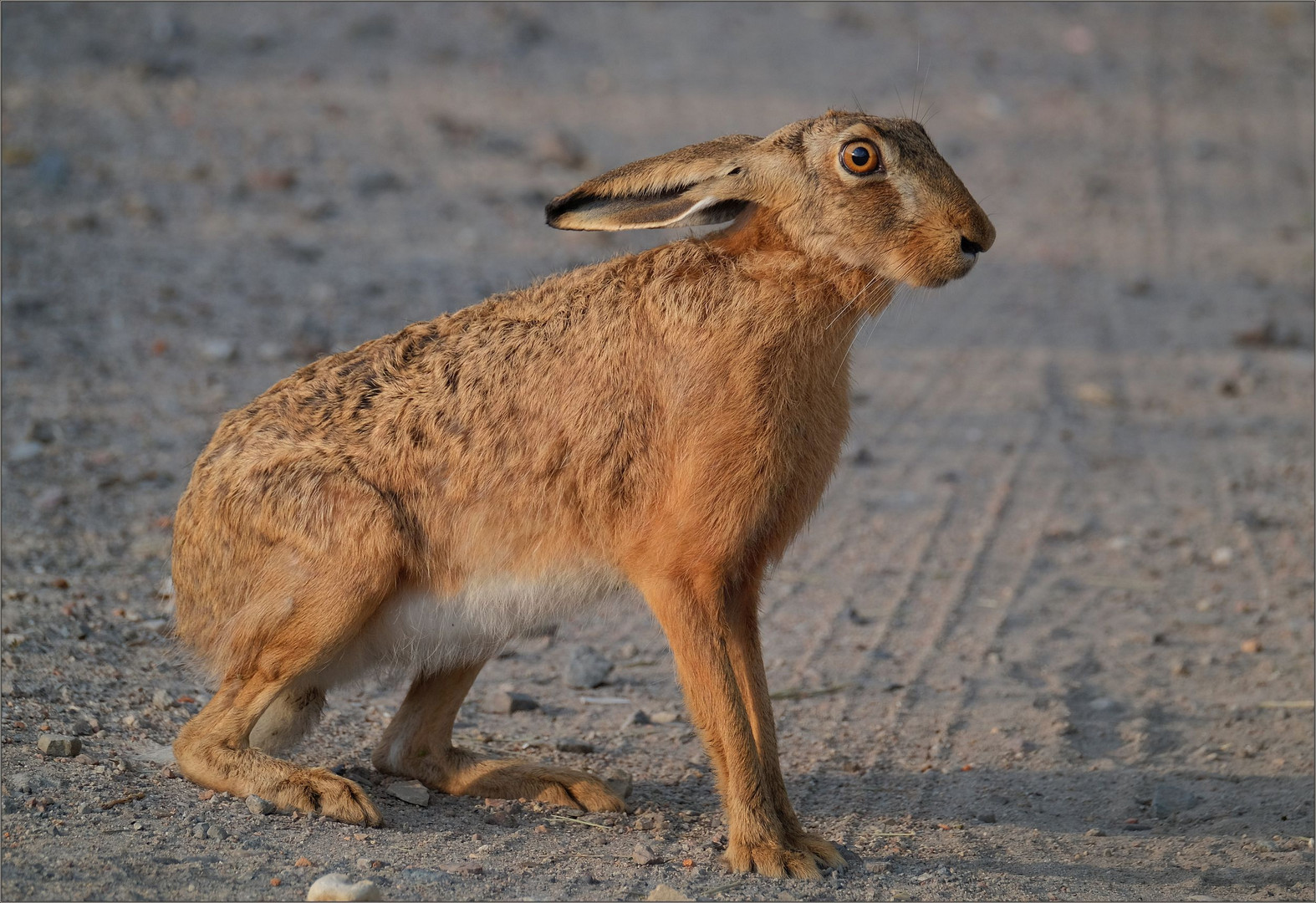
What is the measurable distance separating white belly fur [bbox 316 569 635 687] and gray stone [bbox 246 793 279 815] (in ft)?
1.32

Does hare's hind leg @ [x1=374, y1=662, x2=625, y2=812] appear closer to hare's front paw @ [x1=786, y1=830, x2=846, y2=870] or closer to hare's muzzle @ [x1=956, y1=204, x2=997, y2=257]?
hare's front paw @ [x1=786, y1=830, x2=846, y2=870]

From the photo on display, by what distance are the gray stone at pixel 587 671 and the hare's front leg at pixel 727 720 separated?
4.61ft

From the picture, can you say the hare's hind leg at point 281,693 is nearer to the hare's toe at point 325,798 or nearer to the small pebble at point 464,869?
the hare's toe at point 325,798

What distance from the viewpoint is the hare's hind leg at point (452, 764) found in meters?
4.25

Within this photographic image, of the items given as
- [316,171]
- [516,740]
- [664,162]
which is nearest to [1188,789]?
[516,740]

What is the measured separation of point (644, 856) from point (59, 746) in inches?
65.1

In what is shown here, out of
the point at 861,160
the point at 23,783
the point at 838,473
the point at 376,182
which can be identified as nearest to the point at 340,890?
the point at 23,783

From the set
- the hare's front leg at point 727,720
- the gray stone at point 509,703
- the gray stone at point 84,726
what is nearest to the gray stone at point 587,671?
the gray stone at point 509,703

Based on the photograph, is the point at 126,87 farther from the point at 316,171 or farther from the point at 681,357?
the point at 681,357

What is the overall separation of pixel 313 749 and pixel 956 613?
2.70 meters

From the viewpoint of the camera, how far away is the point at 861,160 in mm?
3898

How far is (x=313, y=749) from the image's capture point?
451 cm

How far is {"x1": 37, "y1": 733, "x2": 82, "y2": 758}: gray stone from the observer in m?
3.95

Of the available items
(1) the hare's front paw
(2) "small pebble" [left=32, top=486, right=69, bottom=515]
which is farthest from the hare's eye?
(2) "small pebble" [left=32, top=486, right=69, bottom=515]
